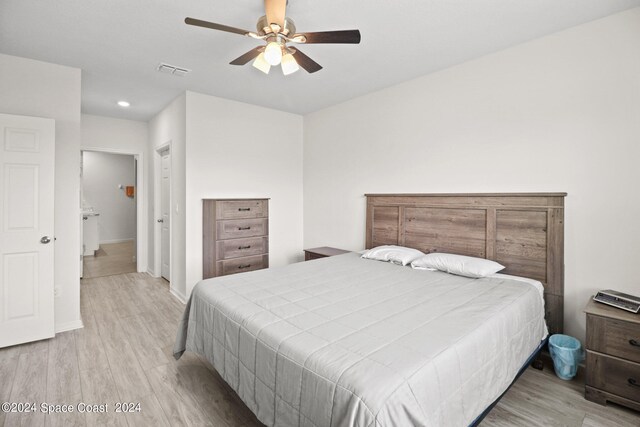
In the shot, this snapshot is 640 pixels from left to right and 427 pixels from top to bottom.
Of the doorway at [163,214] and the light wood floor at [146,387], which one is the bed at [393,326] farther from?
the doorway at [163,214]

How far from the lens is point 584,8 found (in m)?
2.13

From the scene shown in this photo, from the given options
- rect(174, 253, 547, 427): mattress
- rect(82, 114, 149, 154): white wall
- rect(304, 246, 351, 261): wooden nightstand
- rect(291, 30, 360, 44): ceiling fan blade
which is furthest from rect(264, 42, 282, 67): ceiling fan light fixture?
rect(82, 114, 149, 154): white wall

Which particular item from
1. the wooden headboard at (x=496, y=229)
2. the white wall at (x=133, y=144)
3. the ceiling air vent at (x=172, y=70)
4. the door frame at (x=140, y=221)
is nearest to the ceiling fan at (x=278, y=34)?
the ceiling air vent at (x=172, y=70)

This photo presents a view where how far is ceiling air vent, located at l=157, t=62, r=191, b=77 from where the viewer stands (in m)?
3.05

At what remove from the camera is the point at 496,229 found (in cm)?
276

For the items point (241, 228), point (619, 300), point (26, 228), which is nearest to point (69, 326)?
point (26, 228)

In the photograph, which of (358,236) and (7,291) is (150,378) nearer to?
(7,291)

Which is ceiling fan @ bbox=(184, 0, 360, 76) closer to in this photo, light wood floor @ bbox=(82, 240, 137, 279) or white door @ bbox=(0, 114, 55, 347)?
white door @ bbox=(0, 114, 55, 347)

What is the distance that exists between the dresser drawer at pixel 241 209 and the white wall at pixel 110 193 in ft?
16.6

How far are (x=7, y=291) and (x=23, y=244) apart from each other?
41 centimetres

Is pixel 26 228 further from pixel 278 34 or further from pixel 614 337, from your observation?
pixel 614 337

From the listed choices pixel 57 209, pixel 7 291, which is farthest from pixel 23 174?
pixel 7 291

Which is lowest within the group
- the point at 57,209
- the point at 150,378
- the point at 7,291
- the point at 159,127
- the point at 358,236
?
the point at 150,378

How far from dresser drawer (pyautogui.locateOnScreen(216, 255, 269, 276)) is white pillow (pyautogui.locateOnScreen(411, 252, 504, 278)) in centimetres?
210
